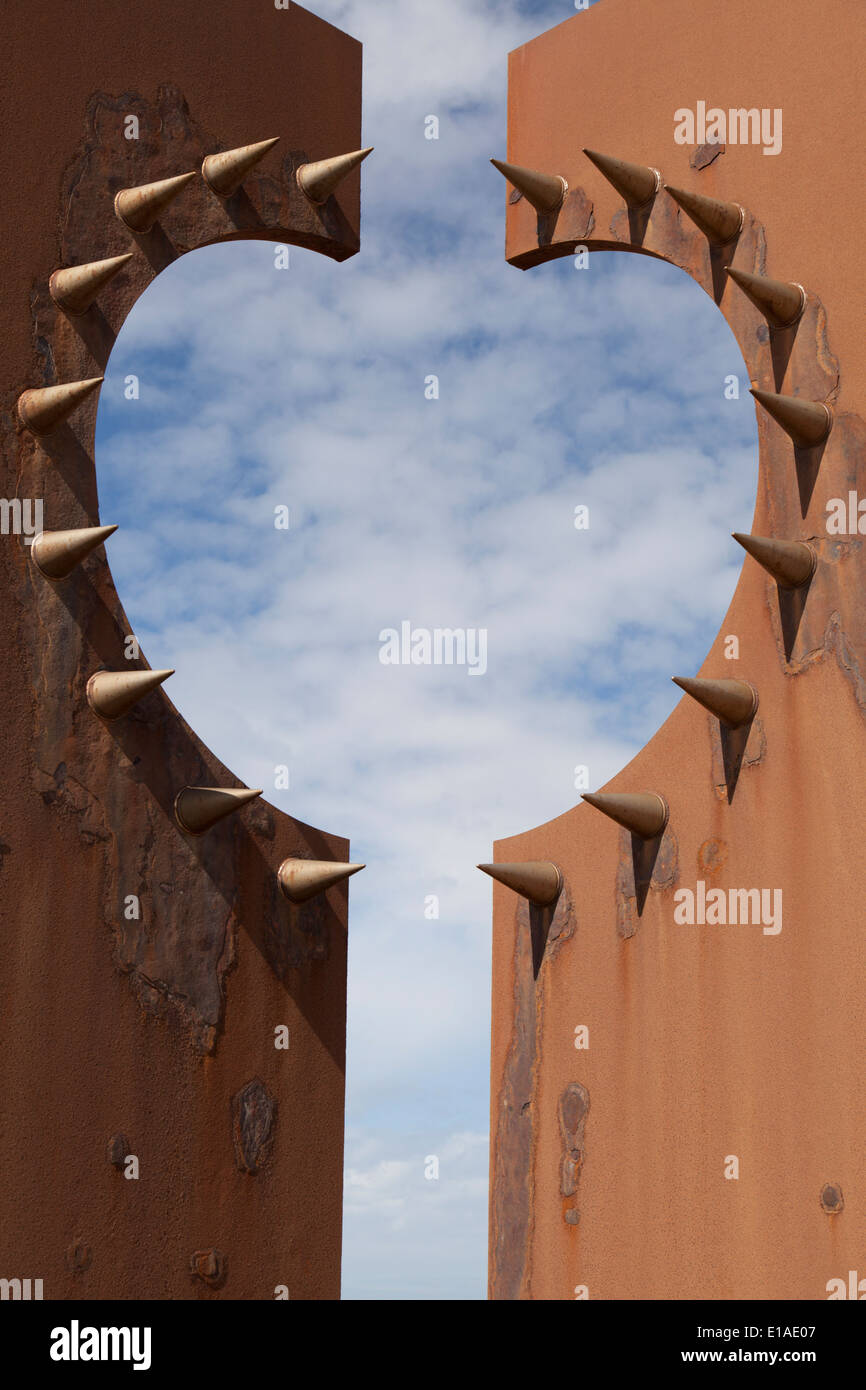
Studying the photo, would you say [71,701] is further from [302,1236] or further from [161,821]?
[302,1236]

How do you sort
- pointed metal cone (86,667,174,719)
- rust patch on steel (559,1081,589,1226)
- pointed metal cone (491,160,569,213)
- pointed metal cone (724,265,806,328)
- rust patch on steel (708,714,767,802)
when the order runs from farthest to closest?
pointed metal cone (491,160,569,213) → rust patch on steel (559,1081,589,1226) → pointed metal cone (724,265,806,328) → rust patch on steel (708,714,767,802) → pointed metal cone (86,667,174,719)

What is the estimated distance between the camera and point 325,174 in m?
6.79

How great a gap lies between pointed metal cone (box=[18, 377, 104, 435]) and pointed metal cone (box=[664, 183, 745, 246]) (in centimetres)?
237

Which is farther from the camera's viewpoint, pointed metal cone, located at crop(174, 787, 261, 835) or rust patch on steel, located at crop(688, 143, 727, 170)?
rust patch on steel, located at crop(688, 143, 727, 170)

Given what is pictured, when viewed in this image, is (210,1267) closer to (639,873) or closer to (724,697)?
(639,873)

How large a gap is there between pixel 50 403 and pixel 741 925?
305 cm

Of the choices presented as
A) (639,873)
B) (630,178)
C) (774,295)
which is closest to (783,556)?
(774,295)

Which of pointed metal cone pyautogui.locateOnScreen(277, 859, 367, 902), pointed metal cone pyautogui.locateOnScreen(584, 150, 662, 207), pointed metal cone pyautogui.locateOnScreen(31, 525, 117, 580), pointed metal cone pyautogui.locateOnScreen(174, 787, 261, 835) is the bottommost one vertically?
pointed metal cone pyautogui.locateOnScreen(277, 859, 367, 902)

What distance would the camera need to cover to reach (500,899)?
6523mm

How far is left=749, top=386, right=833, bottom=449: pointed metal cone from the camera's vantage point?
577 centimetres

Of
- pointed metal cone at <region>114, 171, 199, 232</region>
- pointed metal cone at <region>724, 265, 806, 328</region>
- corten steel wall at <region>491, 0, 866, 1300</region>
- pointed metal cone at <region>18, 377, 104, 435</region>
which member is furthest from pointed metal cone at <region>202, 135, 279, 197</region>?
pointed metal cone at <region>724, 265, 806, 328</region>

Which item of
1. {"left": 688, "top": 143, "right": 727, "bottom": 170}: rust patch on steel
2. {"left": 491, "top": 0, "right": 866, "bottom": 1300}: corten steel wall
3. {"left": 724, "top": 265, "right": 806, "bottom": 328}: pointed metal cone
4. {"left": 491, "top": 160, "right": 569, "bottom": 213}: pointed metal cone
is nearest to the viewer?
{"left": 491, "top": 0, "right": 866, "bottom": 1300}: corten steel wall

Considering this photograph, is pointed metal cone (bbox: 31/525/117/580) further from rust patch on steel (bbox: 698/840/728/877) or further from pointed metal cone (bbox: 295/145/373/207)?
rust patch on steel (bbox: 698/840/728/877)
